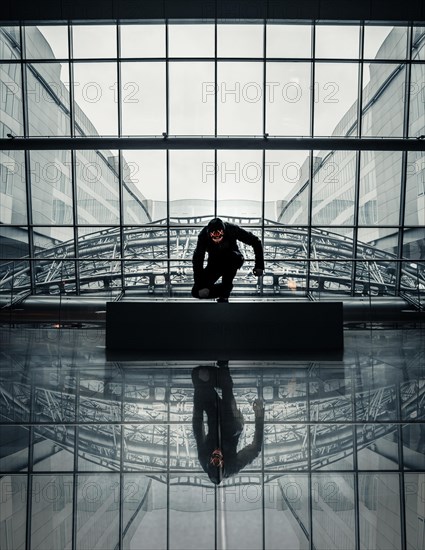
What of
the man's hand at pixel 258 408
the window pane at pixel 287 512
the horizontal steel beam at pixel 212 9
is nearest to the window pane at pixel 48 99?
the horizontal steel beam at pixel 212 9

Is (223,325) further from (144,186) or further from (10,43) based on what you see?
(10,43)

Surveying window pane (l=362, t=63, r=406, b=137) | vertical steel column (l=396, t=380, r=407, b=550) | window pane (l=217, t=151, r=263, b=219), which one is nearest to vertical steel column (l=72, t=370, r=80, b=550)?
vertical steel column (l=396, t=380, r=407, b=550)

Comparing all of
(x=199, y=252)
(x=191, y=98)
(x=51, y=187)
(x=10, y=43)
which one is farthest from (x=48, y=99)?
(x=199, y=252)

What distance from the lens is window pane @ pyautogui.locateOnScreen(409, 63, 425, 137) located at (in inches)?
634

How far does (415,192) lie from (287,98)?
5031mm

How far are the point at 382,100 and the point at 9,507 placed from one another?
1677 centimetres

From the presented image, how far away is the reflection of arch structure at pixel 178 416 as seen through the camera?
97.9 inches

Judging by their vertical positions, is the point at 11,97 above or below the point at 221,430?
above

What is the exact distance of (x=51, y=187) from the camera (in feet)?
55.8

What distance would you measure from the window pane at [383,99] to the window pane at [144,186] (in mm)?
6282

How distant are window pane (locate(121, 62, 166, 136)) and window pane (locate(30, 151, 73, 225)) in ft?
8.40

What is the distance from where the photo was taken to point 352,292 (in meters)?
15.4

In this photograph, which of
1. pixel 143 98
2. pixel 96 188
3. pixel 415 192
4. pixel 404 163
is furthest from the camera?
pixel 415 192

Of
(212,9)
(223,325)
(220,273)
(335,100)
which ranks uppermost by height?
(212,9)
